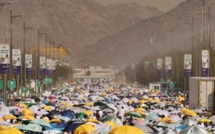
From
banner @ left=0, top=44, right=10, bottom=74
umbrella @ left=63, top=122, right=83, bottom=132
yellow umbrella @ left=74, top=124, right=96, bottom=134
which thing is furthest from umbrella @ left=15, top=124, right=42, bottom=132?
banner @ left=0, top=44, right=10, bottom=74

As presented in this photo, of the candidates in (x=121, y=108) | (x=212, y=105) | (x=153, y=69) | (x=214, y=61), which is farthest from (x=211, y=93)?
(x=153, y=69)

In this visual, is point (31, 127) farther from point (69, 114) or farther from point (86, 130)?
point (69, 114)

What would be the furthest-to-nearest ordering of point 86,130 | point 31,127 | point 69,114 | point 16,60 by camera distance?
point 16,60 → point 69,114 → point 31,127 → point 86,130

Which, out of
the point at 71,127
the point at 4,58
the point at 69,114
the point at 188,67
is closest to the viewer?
the point at 71,127

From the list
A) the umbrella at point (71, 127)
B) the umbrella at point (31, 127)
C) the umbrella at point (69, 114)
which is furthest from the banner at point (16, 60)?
the umbrella at point (31, 127)

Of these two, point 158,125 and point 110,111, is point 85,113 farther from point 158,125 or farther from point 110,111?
point 158,125

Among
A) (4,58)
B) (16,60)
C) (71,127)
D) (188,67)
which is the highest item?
(4,58)

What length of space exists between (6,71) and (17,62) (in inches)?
258

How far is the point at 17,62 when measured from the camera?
59375 mm

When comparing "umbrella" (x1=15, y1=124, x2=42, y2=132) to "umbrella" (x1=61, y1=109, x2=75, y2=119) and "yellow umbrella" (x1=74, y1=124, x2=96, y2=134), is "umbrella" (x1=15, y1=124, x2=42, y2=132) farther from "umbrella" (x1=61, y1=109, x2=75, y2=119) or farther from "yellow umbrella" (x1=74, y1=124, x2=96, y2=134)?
"umbrella" (x1=61, y1=109, x2=75, y2=119)

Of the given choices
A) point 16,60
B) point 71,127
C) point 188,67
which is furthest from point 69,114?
point 188,67

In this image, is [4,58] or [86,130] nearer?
[86,130]

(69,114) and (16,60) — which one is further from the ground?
A: (16,60)

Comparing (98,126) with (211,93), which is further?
(211,93)
